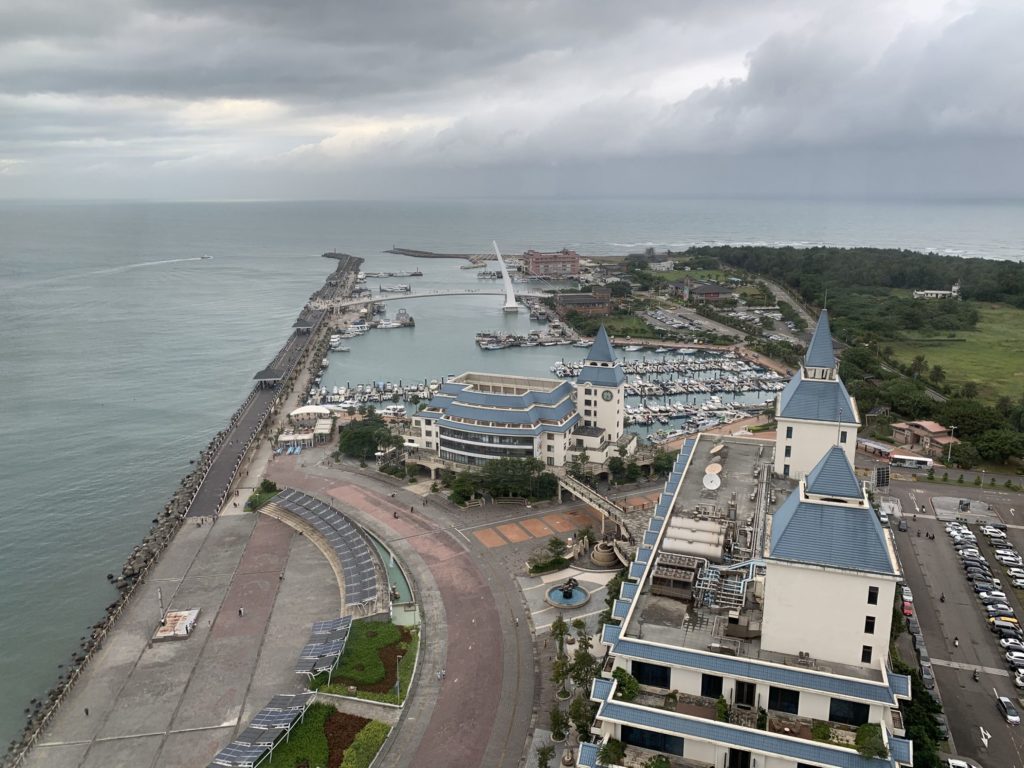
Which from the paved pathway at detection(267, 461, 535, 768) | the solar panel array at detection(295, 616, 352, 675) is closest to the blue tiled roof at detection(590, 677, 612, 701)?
the paved pathway at detection(267, 461, 535, 768)

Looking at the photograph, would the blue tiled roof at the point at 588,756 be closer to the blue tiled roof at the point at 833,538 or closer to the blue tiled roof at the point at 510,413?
the blue tiled roof at the point at 833,538

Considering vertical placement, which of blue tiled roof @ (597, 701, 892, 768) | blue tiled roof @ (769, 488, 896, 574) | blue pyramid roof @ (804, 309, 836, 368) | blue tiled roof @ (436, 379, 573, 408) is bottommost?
blue tiled roof @ (597, 701, 892, 768)

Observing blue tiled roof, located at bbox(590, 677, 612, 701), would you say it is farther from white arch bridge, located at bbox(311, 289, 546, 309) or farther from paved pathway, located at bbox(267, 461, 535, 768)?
white arch bridge, located at bbox(311, 289, 546, 309)

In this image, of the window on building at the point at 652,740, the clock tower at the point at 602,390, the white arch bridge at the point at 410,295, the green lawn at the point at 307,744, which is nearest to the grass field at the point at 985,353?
the clock tower at the point at 602,390

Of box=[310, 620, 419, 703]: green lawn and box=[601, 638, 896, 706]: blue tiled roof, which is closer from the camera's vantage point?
box=[601, 638, 896, 706]: blue tiled roof

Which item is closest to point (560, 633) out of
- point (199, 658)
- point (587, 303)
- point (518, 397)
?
point (199, 658)

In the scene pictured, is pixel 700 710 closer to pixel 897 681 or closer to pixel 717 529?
pixel 897 681

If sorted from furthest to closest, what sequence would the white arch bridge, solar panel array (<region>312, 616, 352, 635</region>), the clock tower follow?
the white arch bridge
the clock tower
solar panel array (<region>312, 616, 352, 635</region>)
